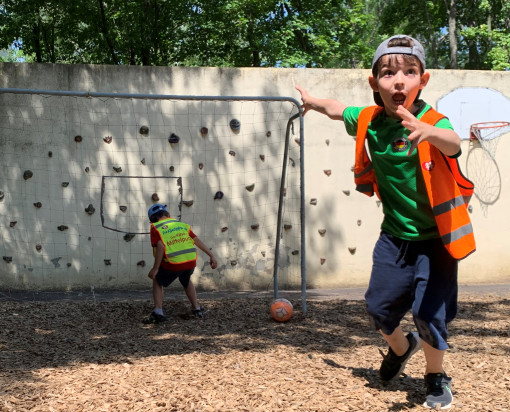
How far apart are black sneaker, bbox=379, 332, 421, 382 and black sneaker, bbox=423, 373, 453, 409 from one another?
0.88 feet

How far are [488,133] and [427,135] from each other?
237 inches

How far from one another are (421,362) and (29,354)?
2735 mm

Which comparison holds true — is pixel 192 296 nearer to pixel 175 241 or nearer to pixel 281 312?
pixel 175 241

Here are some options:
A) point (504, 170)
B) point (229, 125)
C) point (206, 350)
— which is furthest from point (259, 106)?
point (206, 350)

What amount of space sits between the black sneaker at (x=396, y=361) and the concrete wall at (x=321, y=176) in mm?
4473

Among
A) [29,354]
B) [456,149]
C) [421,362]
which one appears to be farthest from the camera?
[29,354]

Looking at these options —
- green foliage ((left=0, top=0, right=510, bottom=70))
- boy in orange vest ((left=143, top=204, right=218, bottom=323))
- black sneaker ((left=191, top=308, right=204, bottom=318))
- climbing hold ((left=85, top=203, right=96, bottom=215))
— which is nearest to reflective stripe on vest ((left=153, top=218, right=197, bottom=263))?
boy in orange vest ((left=143, top=204, right=218, bottom=323))

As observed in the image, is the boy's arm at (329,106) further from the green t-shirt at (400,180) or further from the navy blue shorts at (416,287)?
the navy blue shorts at (416,287)

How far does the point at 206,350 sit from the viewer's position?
4656mm

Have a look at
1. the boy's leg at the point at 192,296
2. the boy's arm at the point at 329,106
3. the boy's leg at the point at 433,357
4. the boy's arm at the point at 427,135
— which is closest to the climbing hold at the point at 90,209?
the boy's leg at the point at 192,296

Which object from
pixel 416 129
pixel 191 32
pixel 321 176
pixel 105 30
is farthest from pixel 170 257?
pixel 191 32

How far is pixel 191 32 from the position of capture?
1432cm

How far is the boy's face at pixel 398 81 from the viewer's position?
10.6ft

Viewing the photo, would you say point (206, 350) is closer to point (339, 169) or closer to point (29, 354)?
point (29, 354)
